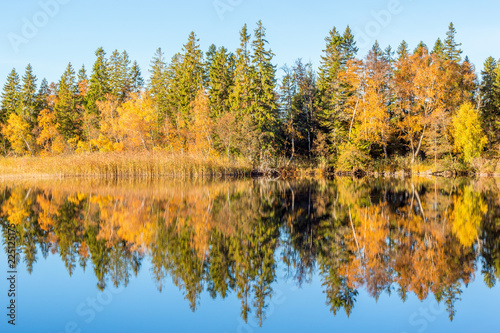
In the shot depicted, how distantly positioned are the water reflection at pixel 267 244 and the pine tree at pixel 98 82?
47229mm

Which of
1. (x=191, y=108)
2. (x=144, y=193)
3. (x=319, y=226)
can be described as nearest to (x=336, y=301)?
(x=319, y=226)

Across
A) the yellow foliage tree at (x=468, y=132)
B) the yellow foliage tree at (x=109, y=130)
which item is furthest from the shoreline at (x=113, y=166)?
the yellow foliage tree at (x=468, y=132)

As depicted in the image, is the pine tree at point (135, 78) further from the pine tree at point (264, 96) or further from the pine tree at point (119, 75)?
the pine tree at point (264, 96)

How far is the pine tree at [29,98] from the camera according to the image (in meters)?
61.9

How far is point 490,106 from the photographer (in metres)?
43.4

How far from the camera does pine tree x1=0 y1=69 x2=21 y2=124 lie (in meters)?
65.4

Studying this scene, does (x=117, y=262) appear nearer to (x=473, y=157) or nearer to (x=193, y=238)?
(x=193, y=238)

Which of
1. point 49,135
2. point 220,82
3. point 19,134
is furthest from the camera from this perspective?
point 49,135

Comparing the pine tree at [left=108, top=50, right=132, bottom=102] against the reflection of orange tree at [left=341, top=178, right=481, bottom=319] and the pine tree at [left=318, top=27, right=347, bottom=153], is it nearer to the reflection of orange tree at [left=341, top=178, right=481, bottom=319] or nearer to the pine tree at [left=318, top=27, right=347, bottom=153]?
the pine tree at [left=318, top=27, right=347, bottom=153]

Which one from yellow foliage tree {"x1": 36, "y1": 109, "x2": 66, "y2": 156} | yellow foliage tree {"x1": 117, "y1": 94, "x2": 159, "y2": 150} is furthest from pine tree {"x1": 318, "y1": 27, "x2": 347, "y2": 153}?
yellow foliage tree {"x1": 36, "y1": 109, "x2": 66, "y2": 156}

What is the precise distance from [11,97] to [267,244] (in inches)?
2749

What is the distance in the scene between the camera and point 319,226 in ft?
35.5

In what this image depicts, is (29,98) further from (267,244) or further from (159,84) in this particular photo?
(267,244)

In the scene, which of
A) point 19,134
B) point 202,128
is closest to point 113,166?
point 202,128
